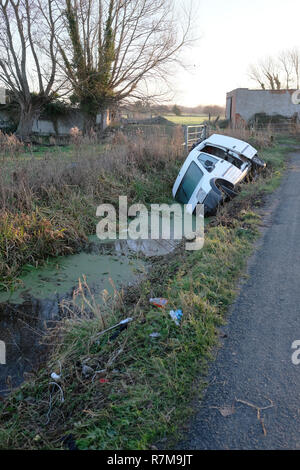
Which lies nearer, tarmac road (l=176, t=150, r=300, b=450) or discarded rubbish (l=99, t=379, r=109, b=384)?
tarmac road (l=176, t=150, r=300, b=450)

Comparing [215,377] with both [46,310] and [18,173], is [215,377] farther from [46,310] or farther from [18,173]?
[18,173]

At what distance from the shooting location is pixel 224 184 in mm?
10195

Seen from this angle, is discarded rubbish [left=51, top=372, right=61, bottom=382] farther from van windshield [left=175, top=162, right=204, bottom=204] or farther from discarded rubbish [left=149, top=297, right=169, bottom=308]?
van windshield [left=175, top=162, right=204, bottom=204]

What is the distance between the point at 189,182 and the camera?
1068cm

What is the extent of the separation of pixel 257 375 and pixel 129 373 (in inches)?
44.7

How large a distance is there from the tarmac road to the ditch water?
1.89 m

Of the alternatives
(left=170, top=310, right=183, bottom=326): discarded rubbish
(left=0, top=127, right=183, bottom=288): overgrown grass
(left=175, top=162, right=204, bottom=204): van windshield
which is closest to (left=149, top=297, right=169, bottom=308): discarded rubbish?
(left=170, top=310, right=183, bottom=326): discarded rubbish

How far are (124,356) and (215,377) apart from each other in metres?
0.90

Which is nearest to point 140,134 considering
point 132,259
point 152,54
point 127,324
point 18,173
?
point 18,173

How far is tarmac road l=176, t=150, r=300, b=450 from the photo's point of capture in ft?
8.79

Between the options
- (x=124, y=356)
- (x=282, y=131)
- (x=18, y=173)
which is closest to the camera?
(x=124, y=356)

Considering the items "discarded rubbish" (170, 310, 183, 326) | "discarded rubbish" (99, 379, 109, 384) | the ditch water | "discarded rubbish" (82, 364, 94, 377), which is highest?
"discarded rubbish" (170, 310, 183, 326)

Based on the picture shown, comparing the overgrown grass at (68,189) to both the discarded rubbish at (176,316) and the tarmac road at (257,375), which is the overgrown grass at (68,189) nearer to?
the discarded rubbish at (176,316)

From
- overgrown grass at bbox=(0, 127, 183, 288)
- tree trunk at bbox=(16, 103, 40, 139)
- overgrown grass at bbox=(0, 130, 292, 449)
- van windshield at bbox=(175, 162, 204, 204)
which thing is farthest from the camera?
tree trunk at bbox=(16, 103, 40, 139)
